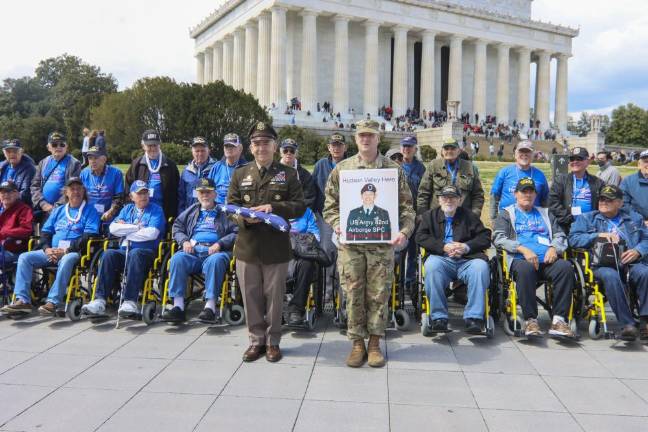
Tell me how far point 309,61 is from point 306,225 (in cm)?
4657

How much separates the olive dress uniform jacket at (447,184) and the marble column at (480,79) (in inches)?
2217

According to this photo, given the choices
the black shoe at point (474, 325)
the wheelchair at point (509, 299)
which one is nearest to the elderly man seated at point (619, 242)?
the wheelchair at point (509, 299)

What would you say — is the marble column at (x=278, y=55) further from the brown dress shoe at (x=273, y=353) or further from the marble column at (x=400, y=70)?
the brown dress shoe at (x=273, y=353)

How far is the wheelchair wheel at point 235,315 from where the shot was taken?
6.74 meters

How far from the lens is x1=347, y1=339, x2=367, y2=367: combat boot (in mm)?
5340

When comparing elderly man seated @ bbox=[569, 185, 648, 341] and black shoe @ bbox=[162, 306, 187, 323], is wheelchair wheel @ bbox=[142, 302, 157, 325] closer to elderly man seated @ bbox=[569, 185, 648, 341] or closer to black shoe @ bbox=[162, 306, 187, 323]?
black shoe @ bbox=[162, 306, 187, 323]

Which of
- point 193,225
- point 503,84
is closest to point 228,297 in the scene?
point 193,225

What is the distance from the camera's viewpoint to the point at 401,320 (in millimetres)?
6656

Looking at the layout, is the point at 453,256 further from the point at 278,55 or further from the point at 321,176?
the point at 278,55

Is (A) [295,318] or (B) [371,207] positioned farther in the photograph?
(A) [295,318]

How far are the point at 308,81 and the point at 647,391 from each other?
49.4 m

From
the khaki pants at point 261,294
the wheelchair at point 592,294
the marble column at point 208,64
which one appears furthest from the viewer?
the marble column at point 208,64

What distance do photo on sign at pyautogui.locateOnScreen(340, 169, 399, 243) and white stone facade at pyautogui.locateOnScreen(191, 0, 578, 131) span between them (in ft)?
151

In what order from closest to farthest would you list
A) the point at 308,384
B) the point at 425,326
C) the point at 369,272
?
1. the point at 308,384
2. the point at 369,272
3. the point at 425,326
